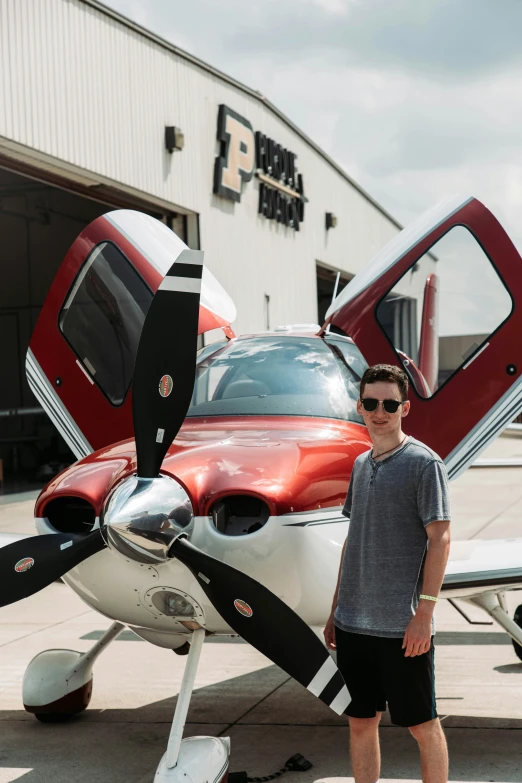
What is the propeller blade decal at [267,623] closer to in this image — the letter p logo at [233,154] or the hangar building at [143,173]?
the hangar building at [143,173]

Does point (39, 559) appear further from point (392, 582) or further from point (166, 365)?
point (392, 582)

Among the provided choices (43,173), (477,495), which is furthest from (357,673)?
(477,495)

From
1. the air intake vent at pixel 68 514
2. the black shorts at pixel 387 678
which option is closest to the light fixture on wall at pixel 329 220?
the air intake vent at pixel 68 514

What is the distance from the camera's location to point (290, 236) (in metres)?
18.4

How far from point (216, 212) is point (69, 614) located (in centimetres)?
906

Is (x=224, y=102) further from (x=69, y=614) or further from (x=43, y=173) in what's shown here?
(x=69, y=614)

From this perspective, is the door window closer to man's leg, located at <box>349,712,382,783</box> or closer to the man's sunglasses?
the man's sunglasses

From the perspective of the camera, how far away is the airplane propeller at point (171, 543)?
3.29m

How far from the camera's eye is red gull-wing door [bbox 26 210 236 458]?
5359mm

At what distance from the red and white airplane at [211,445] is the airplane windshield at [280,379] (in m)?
0.01

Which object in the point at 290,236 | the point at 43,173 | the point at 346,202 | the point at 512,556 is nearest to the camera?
the point at 512,556

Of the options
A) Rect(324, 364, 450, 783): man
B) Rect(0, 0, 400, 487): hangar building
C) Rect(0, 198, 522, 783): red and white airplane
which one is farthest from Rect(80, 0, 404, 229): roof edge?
Rect(324, 364, 450, 783): man

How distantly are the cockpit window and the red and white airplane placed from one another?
11 millimetres

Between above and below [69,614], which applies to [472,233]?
above
